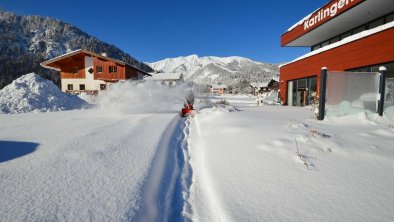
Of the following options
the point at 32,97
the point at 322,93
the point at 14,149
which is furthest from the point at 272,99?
the point at 14,149

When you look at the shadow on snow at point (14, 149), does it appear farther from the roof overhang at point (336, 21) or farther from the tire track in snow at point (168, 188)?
the roof overhang at point (336, 21)

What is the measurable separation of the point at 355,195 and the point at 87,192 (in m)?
3.16

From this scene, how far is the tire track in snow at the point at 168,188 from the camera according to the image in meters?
2.53

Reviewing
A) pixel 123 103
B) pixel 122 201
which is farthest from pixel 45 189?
pixel 123 103

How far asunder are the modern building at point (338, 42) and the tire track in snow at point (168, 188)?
1063 cm

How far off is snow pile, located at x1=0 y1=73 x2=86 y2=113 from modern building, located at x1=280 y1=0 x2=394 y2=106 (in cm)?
1757

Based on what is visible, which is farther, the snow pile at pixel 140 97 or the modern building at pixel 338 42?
the snow pile at pixel 140 97

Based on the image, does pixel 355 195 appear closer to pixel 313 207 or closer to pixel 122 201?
pixel 313 207

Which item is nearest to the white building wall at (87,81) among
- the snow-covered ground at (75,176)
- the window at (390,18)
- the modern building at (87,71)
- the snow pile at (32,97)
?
the modern building at (87,71)

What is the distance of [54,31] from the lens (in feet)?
591

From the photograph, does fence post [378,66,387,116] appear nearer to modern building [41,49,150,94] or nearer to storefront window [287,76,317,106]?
storefront window [287,76,317,106]

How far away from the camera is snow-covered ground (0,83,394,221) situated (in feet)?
7.70

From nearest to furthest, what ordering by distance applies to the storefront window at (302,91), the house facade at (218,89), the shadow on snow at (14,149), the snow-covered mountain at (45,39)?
the shadow on snow at (14,149) < the storefront window at (302,91) < the house facade at (218,89) < the snow-covered mountain at (45,39)

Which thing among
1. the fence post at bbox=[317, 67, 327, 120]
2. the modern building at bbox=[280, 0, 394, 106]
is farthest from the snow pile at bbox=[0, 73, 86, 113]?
the modern building at bbox=[280, 0, 394, 106]
